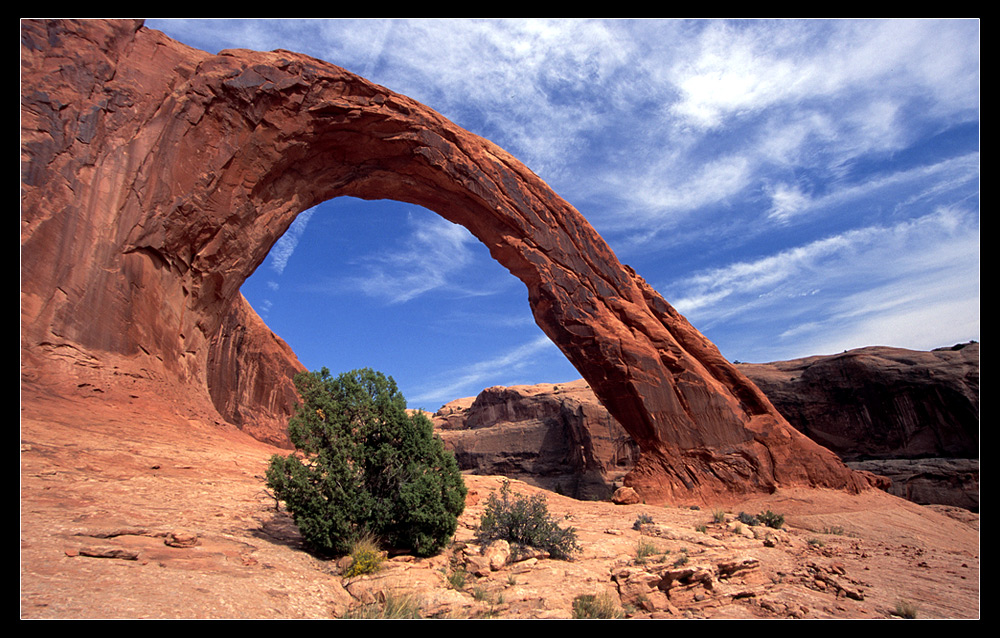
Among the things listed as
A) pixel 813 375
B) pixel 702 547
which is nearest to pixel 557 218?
pixel 702 547

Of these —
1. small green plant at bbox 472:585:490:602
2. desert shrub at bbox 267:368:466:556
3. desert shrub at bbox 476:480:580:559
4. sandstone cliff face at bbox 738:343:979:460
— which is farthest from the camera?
sandstone cliff face at bbox 738:343:979:460

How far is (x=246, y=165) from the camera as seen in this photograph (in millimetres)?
16312

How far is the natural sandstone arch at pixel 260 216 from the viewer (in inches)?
489

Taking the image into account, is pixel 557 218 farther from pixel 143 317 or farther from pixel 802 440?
pixel 143 317

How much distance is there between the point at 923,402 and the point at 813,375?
16.7 ft

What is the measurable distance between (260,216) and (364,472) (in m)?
13.0

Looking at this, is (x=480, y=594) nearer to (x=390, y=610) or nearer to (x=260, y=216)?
(x=390, y=610)

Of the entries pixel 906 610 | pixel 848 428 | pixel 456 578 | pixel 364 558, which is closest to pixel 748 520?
pixel 906 610

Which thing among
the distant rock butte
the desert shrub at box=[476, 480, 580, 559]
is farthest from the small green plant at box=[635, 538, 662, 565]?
the distant rock butte

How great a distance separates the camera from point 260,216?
17.1 m

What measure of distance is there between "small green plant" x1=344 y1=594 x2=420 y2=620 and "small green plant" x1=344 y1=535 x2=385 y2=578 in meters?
1.00

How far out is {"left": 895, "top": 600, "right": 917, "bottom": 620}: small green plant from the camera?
20.3 feet

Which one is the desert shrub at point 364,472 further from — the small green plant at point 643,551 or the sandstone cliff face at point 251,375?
the sandstone cliff face at point 251,375

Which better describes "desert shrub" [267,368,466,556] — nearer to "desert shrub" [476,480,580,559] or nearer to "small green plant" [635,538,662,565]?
"desert shrub" [476,480,580,559]
